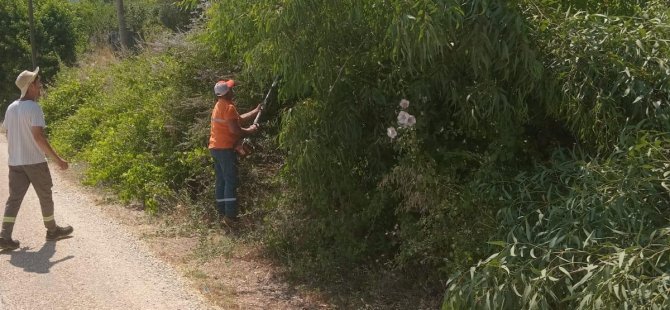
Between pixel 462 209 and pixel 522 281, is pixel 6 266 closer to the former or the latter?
pixel 462 209

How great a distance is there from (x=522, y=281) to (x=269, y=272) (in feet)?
11.2

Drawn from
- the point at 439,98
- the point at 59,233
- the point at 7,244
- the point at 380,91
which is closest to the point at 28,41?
the point at 59,233

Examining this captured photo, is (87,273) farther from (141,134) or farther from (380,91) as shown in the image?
(141,134)

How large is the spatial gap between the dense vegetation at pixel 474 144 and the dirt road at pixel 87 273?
1226mm

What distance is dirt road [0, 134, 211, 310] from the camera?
20.0 ft

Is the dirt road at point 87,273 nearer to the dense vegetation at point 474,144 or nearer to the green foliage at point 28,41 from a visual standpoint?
the dense vegetation at point 474,144

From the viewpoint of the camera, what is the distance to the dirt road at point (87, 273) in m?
6.09

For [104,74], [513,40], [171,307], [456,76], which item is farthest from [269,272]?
[104,74]

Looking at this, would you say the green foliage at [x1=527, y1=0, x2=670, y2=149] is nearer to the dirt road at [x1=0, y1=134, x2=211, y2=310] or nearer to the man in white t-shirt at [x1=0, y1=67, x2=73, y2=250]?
the dirt road at [x1=0, y1=134, x2=211, y2=310]

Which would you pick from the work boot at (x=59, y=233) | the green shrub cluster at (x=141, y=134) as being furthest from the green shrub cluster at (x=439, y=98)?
the green shrub cluster at (x=141, y=134)

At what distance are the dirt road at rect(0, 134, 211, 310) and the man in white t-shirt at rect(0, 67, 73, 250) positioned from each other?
1.31 ft

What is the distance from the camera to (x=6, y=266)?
694 cm

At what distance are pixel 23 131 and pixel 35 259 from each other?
127 cm

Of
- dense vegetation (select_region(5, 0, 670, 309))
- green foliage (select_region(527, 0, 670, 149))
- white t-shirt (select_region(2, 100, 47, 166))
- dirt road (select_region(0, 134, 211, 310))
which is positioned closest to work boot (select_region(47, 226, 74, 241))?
dirt road (select_region(0, 134, 211, 310))
